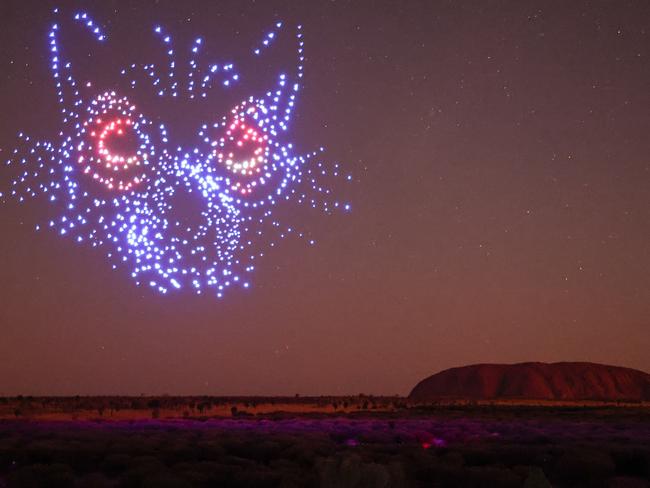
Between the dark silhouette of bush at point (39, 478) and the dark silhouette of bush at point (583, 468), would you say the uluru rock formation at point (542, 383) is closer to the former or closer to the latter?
the dark silhouette of bush at point (583, 468)

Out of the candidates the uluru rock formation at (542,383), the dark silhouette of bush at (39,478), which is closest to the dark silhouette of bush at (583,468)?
the dark silhouette of bush at (39,478)

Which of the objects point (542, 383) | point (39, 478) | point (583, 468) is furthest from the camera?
point (542, 383)

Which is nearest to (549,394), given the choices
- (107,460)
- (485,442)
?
(485,442)

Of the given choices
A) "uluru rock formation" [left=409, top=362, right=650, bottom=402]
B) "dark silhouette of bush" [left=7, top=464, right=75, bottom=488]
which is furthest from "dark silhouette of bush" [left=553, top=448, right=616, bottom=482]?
"uluru rock formation" [left=409, top=362, right=650, bottom=402]

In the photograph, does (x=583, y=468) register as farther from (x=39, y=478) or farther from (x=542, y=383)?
(x=542, y=383)

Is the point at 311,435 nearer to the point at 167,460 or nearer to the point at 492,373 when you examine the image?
the point at 167,460

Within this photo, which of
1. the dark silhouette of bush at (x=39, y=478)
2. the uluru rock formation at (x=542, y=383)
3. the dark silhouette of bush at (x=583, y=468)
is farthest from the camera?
the uluru rock formation at (x=542, y=383)

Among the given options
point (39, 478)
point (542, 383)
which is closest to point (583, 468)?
point (39, 478)

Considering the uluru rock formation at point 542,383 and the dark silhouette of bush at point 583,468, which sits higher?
the uluru rock formation at point 542,383
